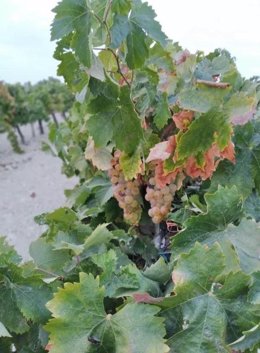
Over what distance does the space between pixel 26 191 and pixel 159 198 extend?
1172 centimetres

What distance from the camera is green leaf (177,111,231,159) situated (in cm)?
117

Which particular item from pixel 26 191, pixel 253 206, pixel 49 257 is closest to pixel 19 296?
pixel 49 257

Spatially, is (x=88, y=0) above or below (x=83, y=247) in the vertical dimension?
above

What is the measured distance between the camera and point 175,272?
3.04ft

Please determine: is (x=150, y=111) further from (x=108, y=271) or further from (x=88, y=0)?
(x=108, y=271)

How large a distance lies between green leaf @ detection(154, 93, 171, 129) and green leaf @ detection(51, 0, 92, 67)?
0.29 m

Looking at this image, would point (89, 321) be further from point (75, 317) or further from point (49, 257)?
point (49, 257)

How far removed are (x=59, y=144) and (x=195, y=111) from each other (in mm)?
1826

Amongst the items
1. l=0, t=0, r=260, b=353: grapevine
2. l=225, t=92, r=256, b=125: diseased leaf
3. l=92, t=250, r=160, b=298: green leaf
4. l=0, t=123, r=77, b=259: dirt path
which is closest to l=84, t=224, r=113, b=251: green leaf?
l=0, t=0, r=260, b=353: grapevine

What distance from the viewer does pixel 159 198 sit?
138 cm

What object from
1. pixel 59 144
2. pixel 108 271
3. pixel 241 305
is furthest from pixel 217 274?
pixel 59 144

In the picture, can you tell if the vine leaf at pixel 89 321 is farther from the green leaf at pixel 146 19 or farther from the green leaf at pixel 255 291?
the green leaf at pixel 146 19

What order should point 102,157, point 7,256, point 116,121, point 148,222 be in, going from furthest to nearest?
point 148,222 < point 102,157 < point 116,121 < point 7,256

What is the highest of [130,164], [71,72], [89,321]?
[71,72]
